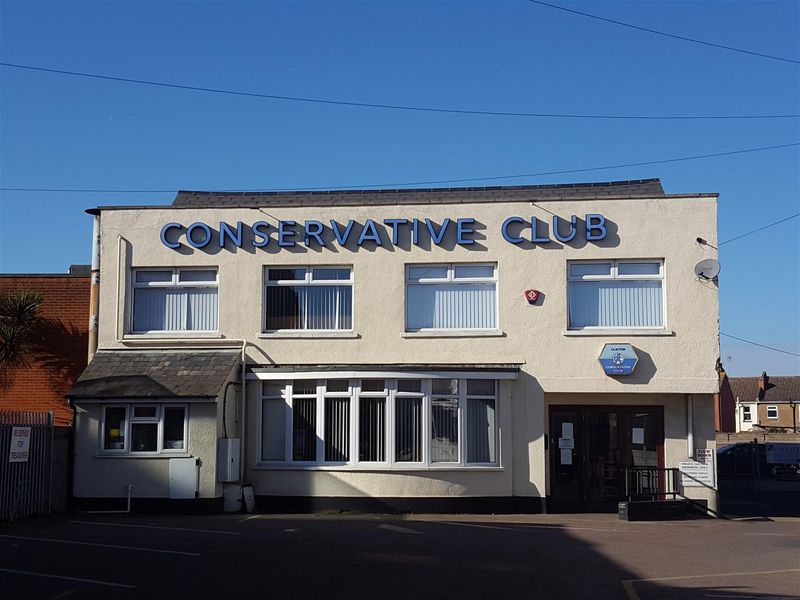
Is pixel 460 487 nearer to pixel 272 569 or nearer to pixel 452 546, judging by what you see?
pixel 452 546

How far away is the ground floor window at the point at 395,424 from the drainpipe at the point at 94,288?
4814 millimetres

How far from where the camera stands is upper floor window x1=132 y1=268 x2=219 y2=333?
2080 cm

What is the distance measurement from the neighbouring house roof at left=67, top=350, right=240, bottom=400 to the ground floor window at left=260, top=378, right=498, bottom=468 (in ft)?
6.22

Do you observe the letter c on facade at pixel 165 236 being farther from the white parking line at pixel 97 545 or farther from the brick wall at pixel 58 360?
the white parking line at pixel 97 545

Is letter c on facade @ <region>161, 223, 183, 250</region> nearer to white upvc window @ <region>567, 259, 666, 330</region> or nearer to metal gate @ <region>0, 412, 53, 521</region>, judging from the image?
metal gate @ <region>0, 412, 53, 521</region>

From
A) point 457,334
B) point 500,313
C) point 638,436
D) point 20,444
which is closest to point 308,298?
point 457,334

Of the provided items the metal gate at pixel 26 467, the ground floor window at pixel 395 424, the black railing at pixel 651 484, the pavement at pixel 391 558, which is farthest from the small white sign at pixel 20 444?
the black railing at pixel 651 484

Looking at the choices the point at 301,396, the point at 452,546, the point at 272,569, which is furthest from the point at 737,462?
the point at 272,569

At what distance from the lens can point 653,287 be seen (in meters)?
20.0

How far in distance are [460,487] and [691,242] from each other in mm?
7086

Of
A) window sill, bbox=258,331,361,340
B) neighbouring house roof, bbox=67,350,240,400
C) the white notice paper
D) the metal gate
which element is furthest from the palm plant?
the white notice paper

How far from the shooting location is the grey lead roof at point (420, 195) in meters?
21.1

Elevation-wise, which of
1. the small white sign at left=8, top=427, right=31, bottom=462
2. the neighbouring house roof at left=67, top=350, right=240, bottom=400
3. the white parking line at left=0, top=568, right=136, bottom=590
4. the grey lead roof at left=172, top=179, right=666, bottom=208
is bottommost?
the white parking line at left=0, top=568, right=136, bottom=590

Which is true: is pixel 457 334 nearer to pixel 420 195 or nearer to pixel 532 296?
pixel 532 296
